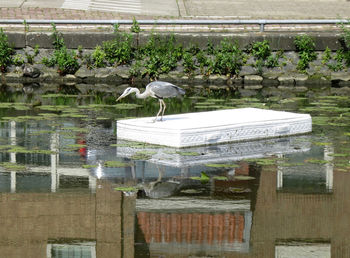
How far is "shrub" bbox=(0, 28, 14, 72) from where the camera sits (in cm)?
1773

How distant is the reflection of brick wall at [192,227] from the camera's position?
721cm

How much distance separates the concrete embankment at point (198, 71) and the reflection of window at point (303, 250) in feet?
35.5

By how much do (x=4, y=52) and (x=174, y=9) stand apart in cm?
489

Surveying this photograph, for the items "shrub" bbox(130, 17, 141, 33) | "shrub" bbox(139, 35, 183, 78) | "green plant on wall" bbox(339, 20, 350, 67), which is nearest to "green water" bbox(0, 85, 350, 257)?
"shrub" bbox(139, 35, 183, 78)

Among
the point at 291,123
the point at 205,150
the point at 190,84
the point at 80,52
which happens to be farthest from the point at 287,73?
the point at 205,150

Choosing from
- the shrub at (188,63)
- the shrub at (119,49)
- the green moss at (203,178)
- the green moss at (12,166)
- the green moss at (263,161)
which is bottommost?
the green moss at (203,178)

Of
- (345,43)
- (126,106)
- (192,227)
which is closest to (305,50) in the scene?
(345,43)

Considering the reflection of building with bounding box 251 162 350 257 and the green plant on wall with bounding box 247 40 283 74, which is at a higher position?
the green plant on wall with bounding box 247 40 283 74

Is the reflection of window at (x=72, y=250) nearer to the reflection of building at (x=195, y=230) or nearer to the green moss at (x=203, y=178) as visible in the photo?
the reflection of building at (x=195, y=230)

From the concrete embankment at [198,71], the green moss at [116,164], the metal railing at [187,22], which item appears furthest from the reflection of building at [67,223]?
the concrete embankment at [198,71]

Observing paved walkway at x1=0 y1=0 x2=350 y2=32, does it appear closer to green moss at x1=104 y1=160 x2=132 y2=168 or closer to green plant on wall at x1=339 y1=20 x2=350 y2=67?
green plant on wall at x1=339 y1=20 x2=350 y2=67

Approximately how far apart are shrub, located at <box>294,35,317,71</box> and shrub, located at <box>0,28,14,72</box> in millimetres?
5674

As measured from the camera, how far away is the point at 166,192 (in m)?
8.62

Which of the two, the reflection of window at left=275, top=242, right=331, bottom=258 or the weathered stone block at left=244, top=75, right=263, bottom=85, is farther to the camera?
the weathered stone block at left=244, top=75, right=263, bottom=85
